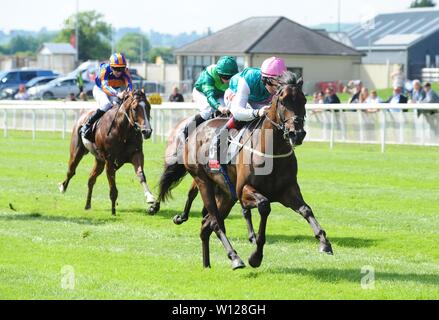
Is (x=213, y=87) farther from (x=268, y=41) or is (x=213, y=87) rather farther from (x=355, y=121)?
(x=268, y=41)

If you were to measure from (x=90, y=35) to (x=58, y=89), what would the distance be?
39168mm

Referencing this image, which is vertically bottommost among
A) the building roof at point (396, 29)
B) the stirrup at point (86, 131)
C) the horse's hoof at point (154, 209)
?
the horse's hoof at point (154, 209)

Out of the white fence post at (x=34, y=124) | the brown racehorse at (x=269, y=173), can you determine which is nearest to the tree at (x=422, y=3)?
the white fence post at (x=34, y=124)

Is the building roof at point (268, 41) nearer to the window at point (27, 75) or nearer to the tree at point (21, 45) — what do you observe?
the window at point (27, 75)

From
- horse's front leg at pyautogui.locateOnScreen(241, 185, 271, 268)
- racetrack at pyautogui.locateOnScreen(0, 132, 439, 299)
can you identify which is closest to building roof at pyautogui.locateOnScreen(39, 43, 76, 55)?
racetrack at pyautogui.locateOnScreen(0, 132, 439, 299)

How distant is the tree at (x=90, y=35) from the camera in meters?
84.6

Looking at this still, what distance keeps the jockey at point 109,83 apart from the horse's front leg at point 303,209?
206 inches

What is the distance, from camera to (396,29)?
76562 mm

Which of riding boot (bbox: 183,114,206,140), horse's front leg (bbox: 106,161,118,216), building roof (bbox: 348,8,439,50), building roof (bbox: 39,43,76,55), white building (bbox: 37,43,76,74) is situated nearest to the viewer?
riding boot (bbox: 183,114,206,140)

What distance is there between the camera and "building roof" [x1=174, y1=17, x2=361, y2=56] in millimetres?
54375

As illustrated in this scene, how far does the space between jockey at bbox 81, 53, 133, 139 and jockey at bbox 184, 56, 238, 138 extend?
1742 mm

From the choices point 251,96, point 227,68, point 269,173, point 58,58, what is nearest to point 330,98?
point 227,68

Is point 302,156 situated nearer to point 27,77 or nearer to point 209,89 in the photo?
point 209,89

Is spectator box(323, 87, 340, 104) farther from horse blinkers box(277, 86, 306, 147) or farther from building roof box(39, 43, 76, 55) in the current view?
building roof box(39, 43, 76, 55)
